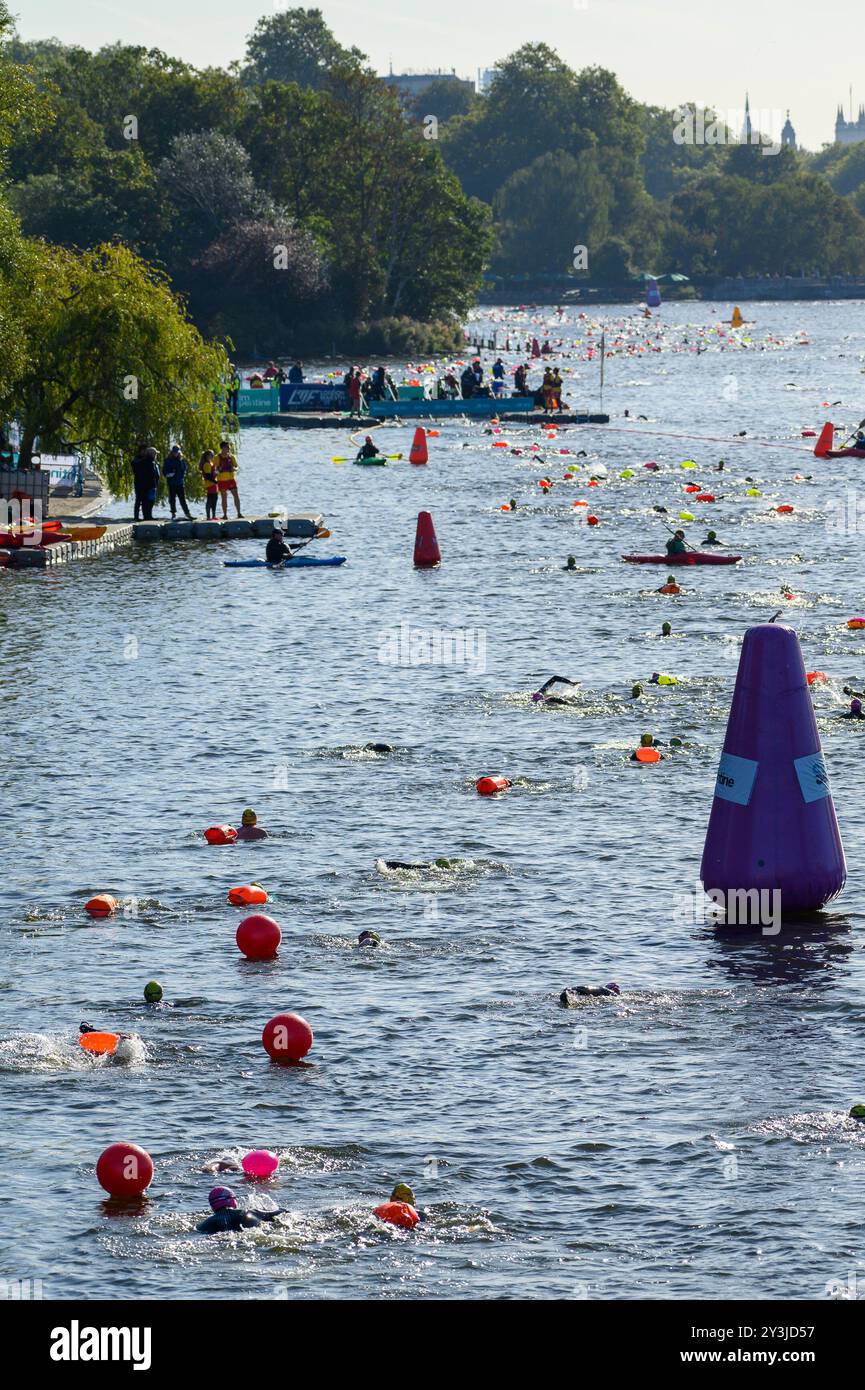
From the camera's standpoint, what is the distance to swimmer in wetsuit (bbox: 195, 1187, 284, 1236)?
12.5 m

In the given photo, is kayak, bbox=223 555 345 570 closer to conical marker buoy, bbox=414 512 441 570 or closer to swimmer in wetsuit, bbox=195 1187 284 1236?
conical marker buoy, bbox=414 512 441 570

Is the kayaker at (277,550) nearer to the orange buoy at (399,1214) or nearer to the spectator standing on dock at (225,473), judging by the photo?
the spectator standing on dock at (225,473)

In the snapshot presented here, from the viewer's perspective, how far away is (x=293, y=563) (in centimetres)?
4212

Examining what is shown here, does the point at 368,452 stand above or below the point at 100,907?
above

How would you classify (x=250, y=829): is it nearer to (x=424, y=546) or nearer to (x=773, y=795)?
(x=773, y=795)

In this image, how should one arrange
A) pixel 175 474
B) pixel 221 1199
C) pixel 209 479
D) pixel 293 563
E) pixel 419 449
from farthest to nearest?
pixel 419 449, pixel 209 479, pixel 175 474, pixel 293 563, pixel 221 1199

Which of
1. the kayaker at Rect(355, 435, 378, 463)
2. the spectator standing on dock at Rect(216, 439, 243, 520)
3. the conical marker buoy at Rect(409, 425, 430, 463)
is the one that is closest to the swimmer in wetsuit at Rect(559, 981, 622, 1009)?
the spectator standing on dock at Rect(216, 439, 243, 520)

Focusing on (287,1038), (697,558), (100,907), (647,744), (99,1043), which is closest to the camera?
(287,1038)

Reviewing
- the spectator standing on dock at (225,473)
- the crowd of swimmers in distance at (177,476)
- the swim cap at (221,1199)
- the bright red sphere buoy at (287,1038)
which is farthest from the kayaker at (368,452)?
the swim cap at (221,1199)

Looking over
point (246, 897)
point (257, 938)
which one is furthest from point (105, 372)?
point (257, 938)

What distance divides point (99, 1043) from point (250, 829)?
19.5ft

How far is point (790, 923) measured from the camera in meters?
17.7

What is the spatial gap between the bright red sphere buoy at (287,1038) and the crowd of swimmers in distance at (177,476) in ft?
98.8

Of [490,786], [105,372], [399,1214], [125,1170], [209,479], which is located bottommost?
[399,1214]
